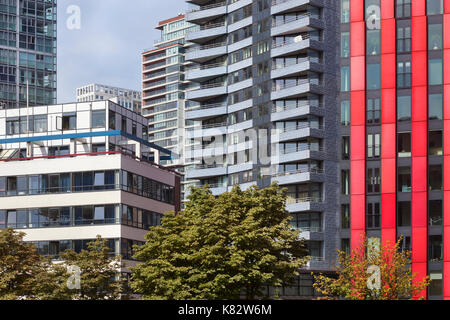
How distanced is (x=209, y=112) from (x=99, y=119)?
22541 millimetres

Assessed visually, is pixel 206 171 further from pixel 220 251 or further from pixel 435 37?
pixel 220 251

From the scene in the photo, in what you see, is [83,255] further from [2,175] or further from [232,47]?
[232,47]

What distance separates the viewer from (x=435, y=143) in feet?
356

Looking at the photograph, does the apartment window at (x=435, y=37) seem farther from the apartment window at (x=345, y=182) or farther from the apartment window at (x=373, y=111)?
the apartment window at (x=345, y=182)

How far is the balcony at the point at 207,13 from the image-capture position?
141562 millimetres

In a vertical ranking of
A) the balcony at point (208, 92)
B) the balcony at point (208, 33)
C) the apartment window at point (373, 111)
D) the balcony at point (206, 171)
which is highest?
the balcony at point (208, 33)

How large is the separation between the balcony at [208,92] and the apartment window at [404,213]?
135ft

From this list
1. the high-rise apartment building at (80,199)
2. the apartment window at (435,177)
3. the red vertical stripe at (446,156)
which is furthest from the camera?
the apartment window at (435,177)

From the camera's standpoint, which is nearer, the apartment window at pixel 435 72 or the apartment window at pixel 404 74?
the apartment window at pixel 435 72

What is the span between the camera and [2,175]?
358 feet

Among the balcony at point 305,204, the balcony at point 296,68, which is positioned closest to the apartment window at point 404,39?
the balcony at point 296,68

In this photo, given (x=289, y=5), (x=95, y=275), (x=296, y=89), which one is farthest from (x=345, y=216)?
(x=95, y=275)

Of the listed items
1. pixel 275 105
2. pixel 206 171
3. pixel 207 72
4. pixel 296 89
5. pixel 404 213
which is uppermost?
pixel 207 72
